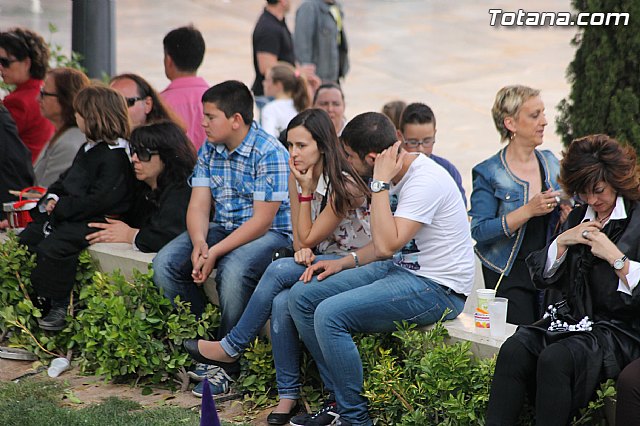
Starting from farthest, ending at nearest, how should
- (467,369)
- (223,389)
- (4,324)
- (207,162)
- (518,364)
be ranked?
1. (4,324)
2. (207,162)
3. (223,389)
4. (467,369)
5. (518,364)

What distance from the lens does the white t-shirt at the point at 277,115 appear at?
322 inches

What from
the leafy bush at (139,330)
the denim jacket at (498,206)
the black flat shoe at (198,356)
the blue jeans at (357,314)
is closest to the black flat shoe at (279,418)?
the blue jeans at (357,314)

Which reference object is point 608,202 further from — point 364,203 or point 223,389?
point 223,389

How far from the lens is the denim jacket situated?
17.6ft

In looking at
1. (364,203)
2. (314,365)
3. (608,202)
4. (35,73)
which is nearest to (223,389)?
(314,365)

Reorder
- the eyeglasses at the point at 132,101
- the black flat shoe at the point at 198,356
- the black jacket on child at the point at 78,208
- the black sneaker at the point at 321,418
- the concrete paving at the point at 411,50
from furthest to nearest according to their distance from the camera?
the concrete paving at the point at 411,50 → the eyeglasses at the point at 132,101 → the black jacket on child at the point at 78,208 → the black flat shoe at the point at 198,356 → the black sneaker at the point at 321,418

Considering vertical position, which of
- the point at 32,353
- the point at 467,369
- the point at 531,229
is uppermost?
the point at 531,229

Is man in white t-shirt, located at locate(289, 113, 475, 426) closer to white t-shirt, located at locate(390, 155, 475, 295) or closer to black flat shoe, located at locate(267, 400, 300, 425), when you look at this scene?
white t-shirt, located at locate(390, 155, 475, 295)

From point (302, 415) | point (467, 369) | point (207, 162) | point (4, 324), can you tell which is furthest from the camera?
point (4, 324)

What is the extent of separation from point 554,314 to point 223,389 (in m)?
1.81

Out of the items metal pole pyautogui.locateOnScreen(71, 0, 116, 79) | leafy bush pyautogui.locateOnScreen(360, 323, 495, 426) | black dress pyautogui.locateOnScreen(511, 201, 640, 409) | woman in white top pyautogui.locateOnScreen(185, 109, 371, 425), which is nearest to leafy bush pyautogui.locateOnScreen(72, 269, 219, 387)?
woman in white top pyautogui.locateOnScreen(185, 109, 371, 425)

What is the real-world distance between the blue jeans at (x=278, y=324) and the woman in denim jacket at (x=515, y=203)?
0.88m

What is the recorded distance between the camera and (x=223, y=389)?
530 centimetres

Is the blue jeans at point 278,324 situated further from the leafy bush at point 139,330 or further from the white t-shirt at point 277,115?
the white t-shirt at point 277,115
